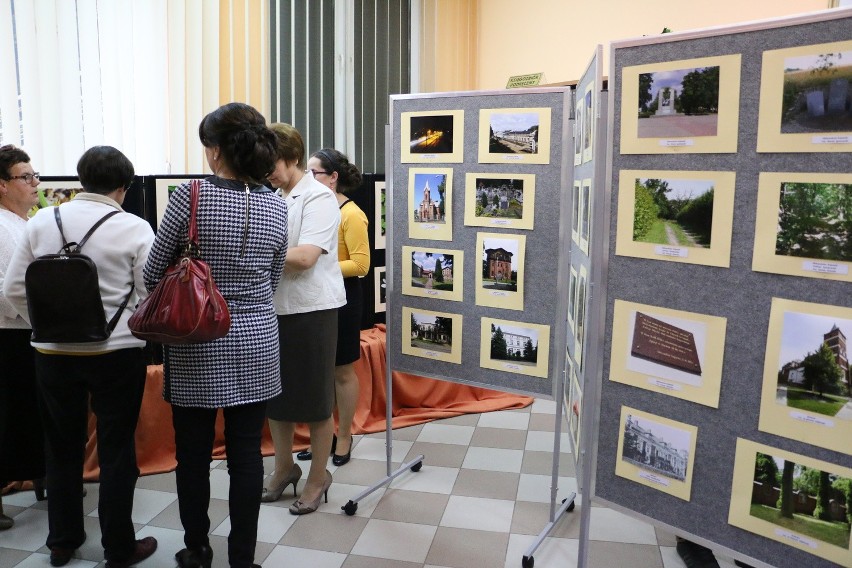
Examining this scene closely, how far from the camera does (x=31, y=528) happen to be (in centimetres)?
230

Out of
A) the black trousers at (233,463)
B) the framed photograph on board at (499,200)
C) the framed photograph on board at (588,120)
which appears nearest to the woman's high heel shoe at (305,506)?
the black trousers at (233,463)

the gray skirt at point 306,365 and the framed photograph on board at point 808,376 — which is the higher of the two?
the framed photograph on board at point 808,376

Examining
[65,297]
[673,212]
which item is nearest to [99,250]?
[65,297]

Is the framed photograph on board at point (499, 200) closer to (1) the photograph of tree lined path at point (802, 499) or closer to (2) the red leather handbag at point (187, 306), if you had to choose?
(2) the red leather handbag at point (187, 306)

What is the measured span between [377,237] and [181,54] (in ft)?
4.22

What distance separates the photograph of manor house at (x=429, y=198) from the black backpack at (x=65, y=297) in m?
1.03

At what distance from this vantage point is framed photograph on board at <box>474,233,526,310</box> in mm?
2180

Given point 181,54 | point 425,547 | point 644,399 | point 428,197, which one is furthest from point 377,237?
point 644,399

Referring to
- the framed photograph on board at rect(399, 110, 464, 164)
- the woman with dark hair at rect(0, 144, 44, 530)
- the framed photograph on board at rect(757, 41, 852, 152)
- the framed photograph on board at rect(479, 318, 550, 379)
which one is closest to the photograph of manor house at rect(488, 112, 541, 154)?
the framed photograph on board at rect(399, 110, 464, 164)

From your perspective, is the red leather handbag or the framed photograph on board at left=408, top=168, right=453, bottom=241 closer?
the red leather handbag

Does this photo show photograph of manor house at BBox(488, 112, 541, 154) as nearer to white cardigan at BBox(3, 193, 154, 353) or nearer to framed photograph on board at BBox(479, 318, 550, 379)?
framed photograph on board at BBox(479, 318, 550, 379)

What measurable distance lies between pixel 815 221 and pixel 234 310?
4.29ft

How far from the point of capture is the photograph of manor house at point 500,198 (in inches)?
84.6

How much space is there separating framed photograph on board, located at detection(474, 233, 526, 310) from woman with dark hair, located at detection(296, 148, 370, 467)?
655 millimetres
